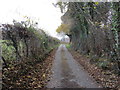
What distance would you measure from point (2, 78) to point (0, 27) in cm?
238

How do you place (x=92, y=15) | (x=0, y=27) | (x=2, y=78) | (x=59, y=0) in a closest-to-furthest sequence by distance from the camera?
(x=2, y=78), (x=0, y=27), (x=92, y=15), (x=59, y=0)

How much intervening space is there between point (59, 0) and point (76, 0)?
90.3 inches

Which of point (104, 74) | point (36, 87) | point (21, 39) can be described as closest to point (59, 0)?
point (21, 39)

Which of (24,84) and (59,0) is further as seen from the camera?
(59,0)

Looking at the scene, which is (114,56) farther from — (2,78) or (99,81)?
(2,78)

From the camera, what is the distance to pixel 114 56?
5.95 metres

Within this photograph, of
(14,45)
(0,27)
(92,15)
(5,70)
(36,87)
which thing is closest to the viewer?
(5,70)

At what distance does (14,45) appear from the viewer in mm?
5688

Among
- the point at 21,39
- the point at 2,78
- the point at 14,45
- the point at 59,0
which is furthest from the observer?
the point at 59,0

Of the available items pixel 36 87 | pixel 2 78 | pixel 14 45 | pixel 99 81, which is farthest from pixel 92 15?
pixel 2 78

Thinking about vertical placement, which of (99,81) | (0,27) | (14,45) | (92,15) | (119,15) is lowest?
(99,81)

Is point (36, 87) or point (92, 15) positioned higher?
point (92, 15)

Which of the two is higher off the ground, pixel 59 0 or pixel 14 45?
pixel 59 0

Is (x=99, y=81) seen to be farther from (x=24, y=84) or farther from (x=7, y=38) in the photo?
(x=7, y=38)
